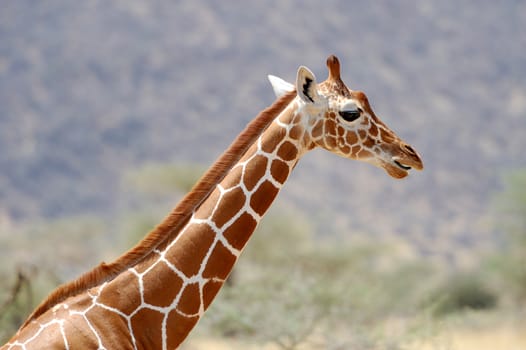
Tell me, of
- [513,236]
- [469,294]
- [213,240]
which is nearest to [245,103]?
[469,294]

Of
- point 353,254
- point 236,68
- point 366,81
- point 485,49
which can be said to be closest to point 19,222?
point 236,68

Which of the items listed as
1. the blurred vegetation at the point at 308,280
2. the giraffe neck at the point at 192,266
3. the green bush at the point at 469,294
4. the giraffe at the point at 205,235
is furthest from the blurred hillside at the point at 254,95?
the giraffe neck at the point at 192,266

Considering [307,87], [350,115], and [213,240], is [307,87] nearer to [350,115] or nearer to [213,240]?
[350,115]

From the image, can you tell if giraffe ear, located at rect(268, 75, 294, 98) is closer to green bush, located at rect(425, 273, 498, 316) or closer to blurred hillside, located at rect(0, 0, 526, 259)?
green bush, located at rect(425, 273, 498, 316)

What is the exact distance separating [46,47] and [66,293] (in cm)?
4416

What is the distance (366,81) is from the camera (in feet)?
149

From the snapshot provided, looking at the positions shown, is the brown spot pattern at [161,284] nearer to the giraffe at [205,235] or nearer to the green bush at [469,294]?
the giraffe at [205,235]

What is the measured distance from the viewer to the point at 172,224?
518 cm

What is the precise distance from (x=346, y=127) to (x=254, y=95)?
40369 millimetres

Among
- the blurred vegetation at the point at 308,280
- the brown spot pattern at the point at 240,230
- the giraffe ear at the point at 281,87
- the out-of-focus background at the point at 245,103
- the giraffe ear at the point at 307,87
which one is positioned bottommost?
the brown spot pattern at the point at 240,230

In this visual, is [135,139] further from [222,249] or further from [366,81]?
[222,249]

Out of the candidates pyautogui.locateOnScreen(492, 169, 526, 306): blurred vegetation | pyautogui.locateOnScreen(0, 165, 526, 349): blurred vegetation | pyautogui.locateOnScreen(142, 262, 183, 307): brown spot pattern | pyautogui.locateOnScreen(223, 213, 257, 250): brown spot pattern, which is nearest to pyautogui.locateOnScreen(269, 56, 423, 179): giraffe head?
pyautogui.locateOnScreen(223, 213, 257, 250): brown spot pattern

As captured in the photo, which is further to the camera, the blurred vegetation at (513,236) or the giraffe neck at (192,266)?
the blurred vegetation at (513,236)

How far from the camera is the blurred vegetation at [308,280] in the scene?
10906 millimetres
